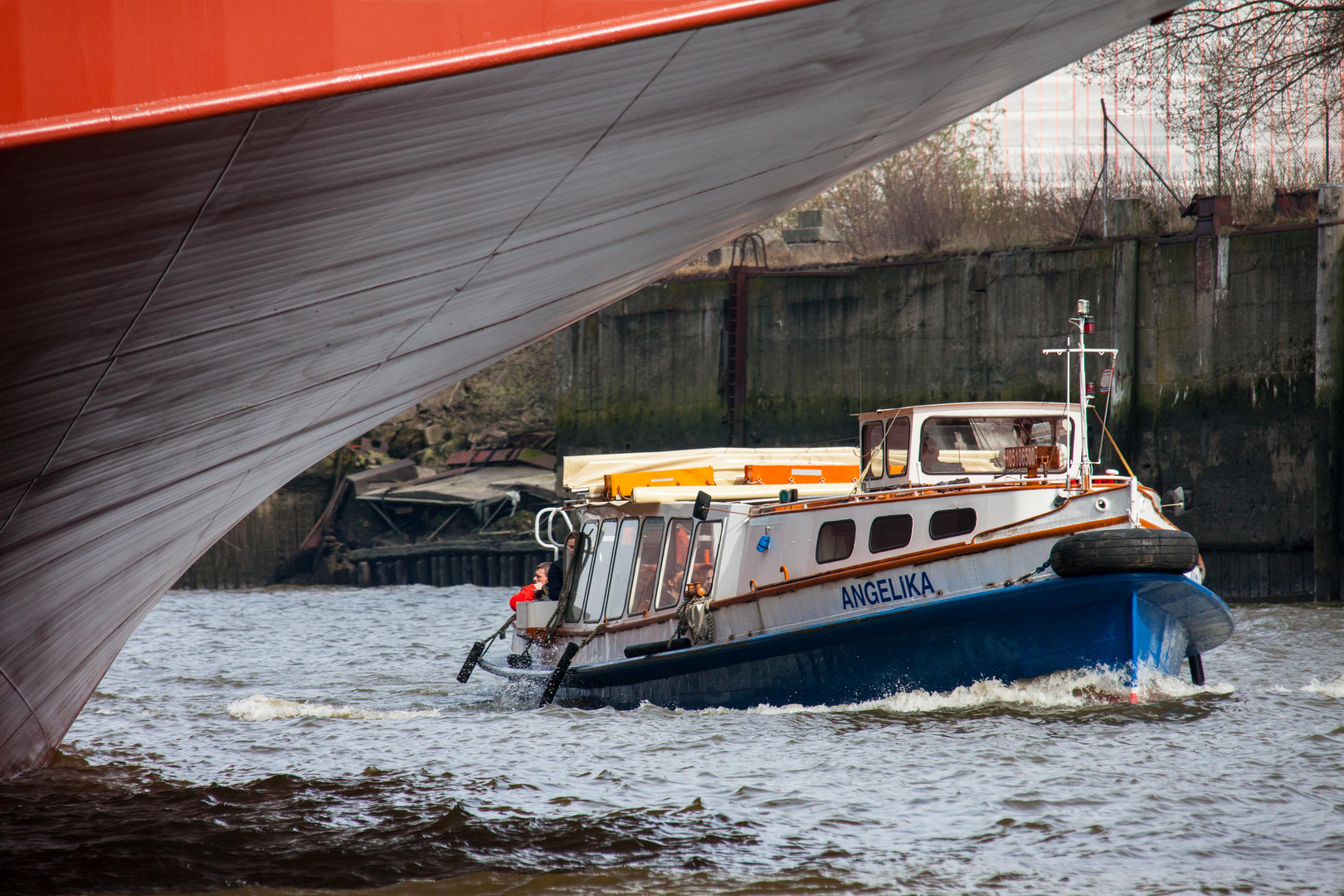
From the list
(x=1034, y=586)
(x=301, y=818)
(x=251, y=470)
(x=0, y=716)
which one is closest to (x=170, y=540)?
(x=251, y=470)

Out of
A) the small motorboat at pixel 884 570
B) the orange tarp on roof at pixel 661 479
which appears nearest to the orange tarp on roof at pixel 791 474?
the small motorboat at pixel 884 570

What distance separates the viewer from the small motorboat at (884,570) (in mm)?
11648

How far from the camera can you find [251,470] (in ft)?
22.6

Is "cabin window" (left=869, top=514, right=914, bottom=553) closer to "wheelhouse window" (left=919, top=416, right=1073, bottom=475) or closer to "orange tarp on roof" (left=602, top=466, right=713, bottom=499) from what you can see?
"wheelhouse window" (left=919, top=416, right=1073, bottom=475)

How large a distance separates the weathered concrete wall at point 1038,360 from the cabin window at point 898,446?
33.7ft

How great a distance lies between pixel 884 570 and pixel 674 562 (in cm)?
Answer: 297

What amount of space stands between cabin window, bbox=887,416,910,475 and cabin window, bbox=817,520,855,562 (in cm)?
132

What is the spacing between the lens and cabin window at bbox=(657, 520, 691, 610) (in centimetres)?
1427

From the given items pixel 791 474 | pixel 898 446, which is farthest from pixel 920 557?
pixel 791 474

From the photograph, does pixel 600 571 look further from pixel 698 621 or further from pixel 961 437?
pixel 961 437

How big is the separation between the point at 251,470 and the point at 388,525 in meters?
33.4

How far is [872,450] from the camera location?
14.2 metres

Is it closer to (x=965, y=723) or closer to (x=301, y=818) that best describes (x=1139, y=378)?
(x=965, y=723)

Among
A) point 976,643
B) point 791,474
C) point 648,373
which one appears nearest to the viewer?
point 976,643
